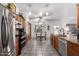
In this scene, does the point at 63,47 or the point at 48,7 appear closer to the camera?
the point at 63,47

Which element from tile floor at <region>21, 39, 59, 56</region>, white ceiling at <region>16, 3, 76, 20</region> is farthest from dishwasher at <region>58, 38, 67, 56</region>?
white ceiling at <region>16, 3, 76, 20</region>

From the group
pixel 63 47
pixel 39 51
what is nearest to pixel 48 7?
pixel 39 51

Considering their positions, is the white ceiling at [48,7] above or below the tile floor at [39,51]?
above

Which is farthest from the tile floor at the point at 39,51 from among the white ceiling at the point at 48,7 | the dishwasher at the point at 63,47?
the white ceiling at the point at 48,7

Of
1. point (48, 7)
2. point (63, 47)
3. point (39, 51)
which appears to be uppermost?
point (48, 7)

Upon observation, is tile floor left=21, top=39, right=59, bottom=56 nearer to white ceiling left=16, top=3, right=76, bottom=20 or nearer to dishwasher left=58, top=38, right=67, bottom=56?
dishwasher left=58, top=38, right=67, bottom=56

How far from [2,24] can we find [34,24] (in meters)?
12.2

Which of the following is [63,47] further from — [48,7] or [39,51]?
[48,7]

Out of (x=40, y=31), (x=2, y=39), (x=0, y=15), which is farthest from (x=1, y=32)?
(x=40, y=31)

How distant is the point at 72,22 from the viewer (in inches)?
554

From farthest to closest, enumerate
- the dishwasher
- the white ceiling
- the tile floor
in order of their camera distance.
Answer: the white ceiling
the tile floor
the dishwasher

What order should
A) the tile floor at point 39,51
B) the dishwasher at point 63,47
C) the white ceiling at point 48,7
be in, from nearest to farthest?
the dishwasher at point 63,47, the tile floor at point 39,51, the white ceiling at point 48,7

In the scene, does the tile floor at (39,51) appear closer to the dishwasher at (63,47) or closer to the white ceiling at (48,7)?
the dishwasher at (63,47)

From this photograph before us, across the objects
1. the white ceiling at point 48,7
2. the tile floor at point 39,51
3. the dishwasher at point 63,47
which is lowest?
the tile floor at point 39,51
